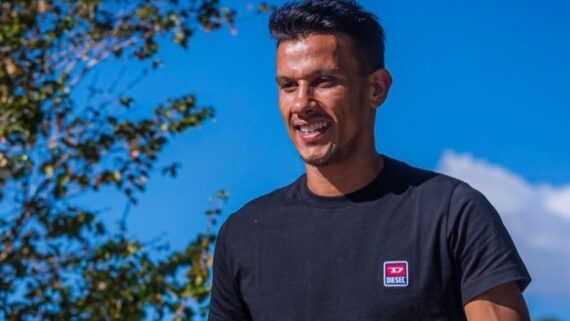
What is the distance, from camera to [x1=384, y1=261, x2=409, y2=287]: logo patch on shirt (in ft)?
9.38

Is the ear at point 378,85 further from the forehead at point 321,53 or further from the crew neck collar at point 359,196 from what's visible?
the crew neck collar at point 359,196

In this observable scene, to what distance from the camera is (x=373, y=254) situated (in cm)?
294

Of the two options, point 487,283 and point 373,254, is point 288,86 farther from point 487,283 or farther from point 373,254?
point 487,283

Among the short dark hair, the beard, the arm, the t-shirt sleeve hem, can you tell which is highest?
the short dark hair

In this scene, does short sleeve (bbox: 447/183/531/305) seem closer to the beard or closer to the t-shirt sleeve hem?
the t-shirt sleeve hem

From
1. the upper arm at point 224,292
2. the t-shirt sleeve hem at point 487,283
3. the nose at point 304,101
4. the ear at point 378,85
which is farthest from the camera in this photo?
the upper arm at point 224,292

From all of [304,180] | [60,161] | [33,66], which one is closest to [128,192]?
[60,161]

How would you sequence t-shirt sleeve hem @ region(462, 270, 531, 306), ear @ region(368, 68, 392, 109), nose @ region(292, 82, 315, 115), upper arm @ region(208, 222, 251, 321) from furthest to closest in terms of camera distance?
upper arm @ region(208, 222, 251, 321) → ear @ region(368, 68, 392, 109) → nose @ region(292, 82, 315, 115) → t-shirt sleeve hem @ region(462, 270, 531, 306)

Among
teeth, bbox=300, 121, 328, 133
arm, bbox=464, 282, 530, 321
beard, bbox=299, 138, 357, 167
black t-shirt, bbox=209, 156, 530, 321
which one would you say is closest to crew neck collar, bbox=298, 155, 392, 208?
black t-shirt, bbox=209, 156, 530, 321

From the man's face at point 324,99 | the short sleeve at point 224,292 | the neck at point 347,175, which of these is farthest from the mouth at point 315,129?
the short sleeve at point 224,292

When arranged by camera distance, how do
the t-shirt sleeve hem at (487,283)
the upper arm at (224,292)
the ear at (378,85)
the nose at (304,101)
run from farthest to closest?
the upper arm at (224,292), the ear at (378,85), the nose at (304,101), the t-shirt sleeve hem at (487,283)

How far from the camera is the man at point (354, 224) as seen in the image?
2.85m

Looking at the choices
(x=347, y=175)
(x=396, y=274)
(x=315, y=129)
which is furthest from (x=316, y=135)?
(x=396, y=274)

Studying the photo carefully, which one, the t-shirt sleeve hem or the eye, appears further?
the eye
